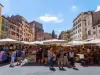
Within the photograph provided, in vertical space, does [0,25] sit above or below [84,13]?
below

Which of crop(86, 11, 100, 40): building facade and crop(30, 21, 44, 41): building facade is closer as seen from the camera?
crop(86, 11, 100, 40): building facade

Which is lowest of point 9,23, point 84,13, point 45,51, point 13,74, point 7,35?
point 13,74

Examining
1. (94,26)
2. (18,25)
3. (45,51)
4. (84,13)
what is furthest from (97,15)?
(45,51)

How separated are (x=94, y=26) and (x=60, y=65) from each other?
43.6m

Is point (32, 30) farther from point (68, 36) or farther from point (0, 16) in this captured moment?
point (0, 16)

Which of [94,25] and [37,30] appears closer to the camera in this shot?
[94,25]

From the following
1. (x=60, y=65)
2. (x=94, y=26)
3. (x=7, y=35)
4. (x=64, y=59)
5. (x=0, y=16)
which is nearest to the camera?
(x=60, y=65)

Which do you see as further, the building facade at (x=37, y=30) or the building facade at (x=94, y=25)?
the building facade at (x=37, y=30)

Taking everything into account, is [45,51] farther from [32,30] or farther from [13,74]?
[32,30]

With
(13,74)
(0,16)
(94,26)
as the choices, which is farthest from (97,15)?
(13,74)

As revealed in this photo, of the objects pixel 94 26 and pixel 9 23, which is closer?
pixel 94 26

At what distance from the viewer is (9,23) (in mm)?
69188

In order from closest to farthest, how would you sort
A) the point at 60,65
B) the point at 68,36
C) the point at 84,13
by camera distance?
the point at 60,65 → the point at 84,13 → the point at 68,36

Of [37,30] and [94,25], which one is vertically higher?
[37,30]
